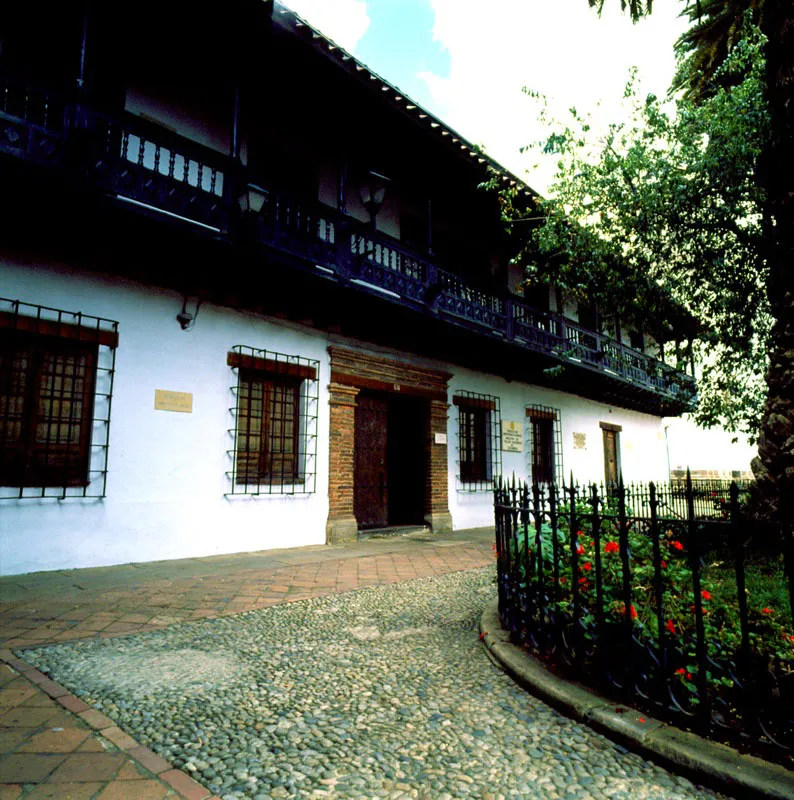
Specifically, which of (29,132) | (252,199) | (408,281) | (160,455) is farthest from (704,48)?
(160,455)

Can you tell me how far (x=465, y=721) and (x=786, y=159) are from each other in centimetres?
468

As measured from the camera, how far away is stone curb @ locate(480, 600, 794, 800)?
1950mm

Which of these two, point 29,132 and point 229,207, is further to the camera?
point 229,207

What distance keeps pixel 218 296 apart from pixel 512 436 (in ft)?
24.3

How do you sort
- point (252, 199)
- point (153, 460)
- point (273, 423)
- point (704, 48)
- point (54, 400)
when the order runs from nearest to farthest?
point (54, 400), point (153, 460), point (252, 199), point (273, 423), point (704, 48)

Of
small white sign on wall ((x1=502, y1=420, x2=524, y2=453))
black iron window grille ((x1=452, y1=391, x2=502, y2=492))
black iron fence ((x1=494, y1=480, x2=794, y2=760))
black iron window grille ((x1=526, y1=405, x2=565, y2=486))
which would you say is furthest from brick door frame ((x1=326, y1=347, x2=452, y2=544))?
black iron fence ((x1=494, y1=480, x2=794, y2=760))

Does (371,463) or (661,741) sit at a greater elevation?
(371,463)

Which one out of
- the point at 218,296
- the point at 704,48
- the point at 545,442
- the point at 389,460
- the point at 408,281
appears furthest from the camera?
the point at 545,442

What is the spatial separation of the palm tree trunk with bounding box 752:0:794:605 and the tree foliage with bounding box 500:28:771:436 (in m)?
1.67

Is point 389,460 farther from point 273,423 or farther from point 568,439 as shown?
point 568,439

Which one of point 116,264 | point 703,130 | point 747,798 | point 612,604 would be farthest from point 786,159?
point 116,264

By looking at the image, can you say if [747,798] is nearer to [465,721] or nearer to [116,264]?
[465,721]

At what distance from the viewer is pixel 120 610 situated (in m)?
4.33

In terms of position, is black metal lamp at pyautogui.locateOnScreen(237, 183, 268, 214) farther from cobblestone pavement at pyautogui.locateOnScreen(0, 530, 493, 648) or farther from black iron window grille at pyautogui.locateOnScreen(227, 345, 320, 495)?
cobblestone pavement at pyautogui.locateOnScreen(0, 530, 493, 648)
